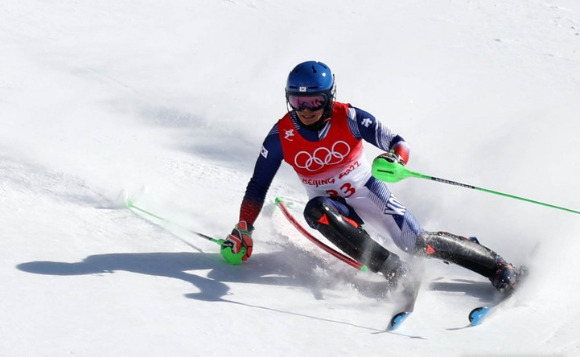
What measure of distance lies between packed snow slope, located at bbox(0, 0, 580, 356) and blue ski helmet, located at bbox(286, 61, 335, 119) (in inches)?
46.8

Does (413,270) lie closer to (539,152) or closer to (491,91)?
(539,152)

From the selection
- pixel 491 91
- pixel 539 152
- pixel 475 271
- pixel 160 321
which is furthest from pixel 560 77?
pixel 160 321

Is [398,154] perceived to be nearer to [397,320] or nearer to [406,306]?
[406,306]

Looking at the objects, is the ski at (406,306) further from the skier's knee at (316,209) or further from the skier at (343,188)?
the skier's knee at (316,209)

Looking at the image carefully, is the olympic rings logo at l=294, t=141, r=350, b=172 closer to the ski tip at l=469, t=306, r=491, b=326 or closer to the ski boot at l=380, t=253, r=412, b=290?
the ski boot at l=380, t=253, r=412, b=290

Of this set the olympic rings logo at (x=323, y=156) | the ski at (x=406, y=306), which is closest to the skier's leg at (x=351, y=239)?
the ski at (x=406, y=306)

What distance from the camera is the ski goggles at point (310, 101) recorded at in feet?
17.6

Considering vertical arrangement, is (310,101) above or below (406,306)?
above

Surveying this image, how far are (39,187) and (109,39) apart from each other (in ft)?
18.6

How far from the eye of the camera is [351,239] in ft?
17.2

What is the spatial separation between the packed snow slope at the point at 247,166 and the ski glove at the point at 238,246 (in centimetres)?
9

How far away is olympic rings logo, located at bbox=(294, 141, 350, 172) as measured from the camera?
219 inches

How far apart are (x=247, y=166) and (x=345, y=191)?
223 centimetres

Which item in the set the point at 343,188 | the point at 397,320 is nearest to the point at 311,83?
the point at 343,188
